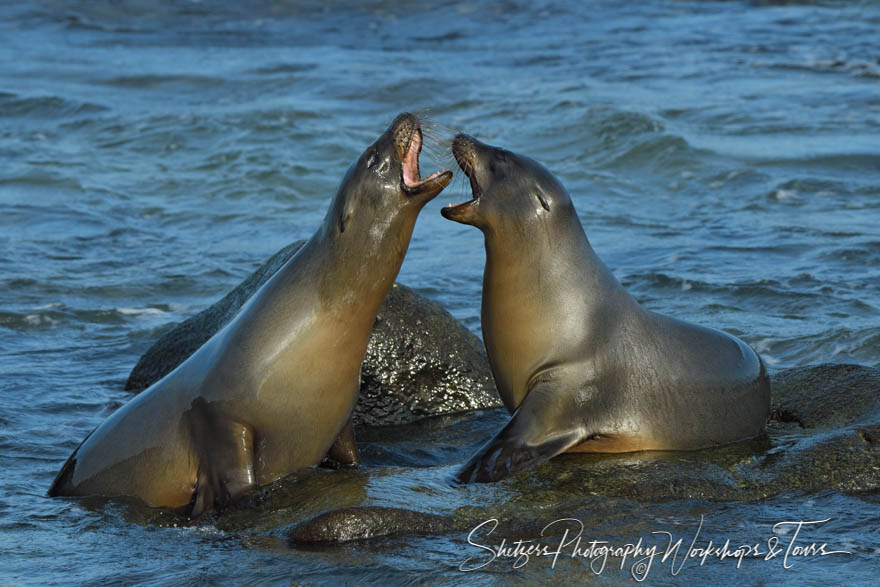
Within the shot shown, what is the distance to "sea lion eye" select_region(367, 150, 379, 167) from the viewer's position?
609 centimetres

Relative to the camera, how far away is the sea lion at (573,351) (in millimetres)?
6137

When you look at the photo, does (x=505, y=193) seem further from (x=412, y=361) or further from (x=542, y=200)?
(x=412, y=361)

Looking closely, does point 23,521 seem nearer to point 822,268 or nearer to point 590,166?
point 822,268

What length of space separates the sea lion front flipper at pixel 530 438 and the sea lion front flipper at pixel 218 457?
0.99 m

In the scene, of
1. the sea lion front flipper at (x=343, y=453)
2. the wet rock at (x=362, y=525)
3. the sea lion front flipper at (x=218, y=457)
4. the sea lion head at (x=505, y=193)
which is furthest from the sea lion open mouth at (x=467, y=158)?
the wet rock at (x=362, y=525)

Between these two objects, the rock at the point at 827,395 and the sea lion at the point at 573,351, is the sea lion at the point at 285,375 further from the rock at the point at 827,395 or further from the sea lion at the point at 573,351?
the rock at the point at 827,395

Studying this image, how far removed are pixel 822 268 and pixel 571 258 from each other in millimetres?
5239

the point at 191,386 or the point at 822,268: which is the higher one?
the point at 191,386

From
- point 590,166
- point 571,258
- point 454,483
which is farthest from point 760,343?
point 590,166

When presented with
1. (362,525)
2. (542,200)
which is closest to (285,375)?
(362,525)

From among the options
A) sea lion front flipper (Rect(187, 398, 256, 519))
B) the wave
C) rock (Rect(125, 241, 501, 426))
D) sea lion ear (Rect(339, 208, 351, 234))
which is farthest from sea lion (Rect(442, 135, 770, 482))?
the wave

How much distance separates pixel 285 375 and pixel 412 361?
189cm

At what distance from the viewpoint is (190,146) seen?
57.8 feet

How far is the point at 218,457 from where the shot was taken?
5715 millimetres
